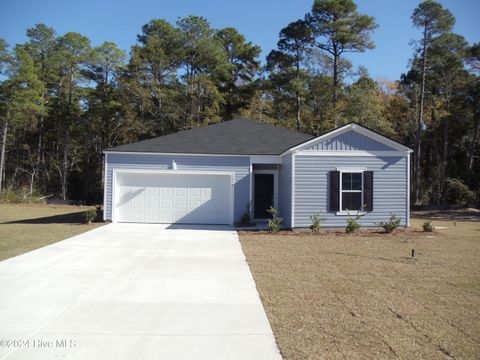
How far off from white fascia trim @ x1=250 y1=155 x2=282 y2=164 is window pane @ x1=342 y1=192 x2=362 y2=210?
3057 millimetres

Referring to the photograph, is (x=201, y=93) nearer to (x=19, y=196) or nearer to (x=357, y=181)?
(x=19, y=196)

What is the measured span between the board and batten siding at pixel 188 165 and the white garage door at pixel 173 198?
1.01 feet

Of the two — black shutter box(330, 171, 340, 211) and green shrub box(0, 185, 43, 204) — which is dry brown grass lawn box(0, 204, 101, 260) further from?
green shrub box(0, 185, 43, 204)

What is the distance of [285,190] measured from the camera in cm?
1499

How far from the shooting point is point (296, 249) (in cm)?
1032

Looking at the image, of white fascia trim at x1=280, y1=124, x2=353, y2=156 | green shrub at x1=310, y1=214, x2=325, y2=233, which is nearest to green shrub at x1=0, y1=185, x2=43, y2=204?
white fascia trim at x1=280, y1=124, x2=353, y2=156

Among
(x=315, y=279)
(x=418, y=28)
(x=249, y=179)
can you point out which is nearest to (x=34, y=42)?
(x=249, y=179)

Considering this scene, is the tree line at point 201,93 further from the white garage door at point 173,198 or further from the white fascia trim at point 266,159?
the white garage door at point 173,198

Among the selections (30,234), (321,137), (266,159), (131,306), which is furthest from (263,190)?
(131,306)

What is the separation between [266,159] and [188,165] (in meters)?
3.02

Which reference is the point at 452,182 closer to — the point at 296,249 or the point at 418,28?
the point at 418,28

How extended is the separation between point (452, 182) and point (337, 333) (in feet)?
81.0

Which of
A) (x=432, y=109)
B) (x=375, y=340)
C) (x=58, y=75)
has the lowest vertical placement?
(x=375, y=340)

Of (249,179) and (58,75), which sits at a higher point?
(58,75)
